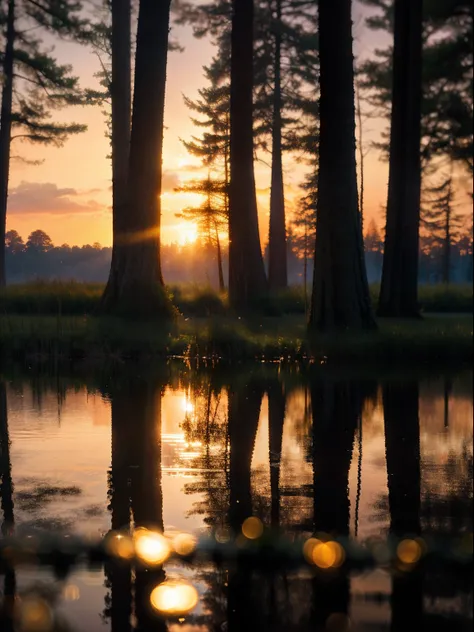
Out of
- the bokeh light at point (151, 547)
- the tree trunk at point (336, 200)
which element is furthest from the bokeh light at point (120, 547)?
the tree trunk at point (336, 200)

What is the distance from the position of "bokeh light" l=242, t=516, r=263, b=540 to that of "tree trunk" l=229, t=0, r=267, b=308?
21.0 m

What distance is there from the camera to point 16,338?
56.0 ft

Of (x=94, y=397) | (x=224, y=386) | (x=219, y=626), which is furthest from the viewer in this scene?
(x=224, y=386)

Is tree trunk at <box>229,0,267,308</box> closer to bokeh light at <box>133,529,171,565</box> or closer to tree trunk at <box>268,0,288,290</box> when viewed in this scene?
tree trunk at <box>268,0,288,290</box>

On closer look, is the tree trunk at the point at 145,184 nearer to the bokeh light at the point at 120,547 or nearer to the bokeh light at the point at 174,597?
the bokeh light at the point at 120,547

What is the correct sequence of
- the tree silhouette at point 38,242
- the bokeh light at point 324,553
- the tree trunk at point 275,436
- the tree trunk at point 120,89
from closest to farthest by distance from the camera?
the bokeh light at point 324,553, the tree trunk at point 275,436, the tree trunk at point 120,89, the tree silhouette at point 38,242

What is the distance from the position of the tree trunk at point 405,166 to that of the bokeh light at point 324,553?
1820 cm

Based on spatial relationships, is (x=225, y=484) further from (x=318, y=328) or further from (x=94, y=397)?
(x=318, y=328)

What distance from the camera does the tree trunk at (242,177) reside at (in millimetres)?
26781

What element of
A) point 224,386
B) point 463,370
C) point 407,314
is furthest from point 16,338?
point 407,314

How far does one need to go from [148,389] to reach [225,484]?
5637mm

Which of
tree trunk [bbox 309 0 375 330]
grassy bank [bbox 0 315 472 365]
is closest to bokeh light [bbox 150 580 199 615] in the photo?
grassy bank [bbox 0 315 472 365]

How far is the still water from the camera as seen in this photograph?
4.41 m

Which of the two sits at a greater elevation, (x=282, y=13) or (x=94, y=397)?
(x=282, y=13)
